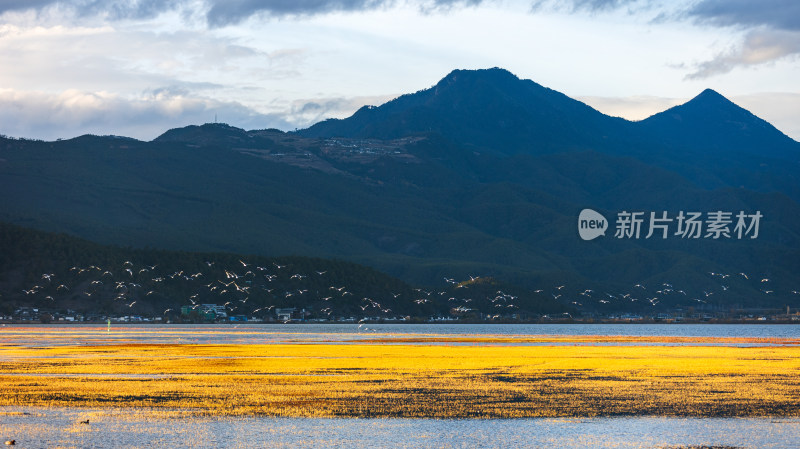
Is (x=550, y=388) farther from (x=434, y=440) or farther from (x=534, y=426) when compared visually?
(x=434, y=440)

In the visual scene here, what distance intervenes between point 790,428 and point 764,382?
63.6 feet

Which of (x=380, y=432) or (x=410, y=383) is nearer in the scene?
(x=380, y=432)

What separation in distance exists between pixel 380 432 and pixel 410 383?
1892 centimetres

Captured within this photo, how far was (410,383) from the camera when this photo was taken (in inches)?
2454

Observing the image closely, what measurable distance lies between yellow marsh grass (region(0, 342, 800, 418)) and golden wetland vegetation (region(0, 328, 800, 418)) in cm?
7

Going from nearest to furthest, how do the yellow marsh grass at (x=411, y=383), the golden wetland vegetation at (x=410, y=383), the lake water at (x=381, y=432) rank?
1. the lake water at (x=381, y=432)
2. the golden wetland vegetation at (x=410, y=383)
3. the yellow marsh grass at (x=411, y=383)

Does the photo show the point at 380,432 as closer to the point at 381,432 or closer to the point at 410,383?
the point at 381,432

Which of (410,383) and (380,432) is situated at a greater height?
(380,432)

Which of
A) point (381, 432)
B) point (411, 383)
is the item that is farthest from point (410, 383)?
point (381, 432)

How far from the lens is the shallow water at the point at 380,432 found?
4075 centimetres

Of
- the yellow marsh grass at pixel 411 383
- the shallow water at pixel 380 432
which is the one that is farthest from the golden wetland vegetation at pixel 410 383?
the shallow water at pixel 380 432

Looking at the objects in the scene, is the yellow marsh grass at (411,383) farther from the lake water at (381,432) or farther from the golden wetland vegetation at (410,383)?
the lake water at (381,432)

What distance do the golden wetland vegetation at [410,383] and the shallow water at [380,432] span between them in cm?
245

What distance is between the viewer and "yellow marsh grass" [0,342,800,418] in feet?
166
